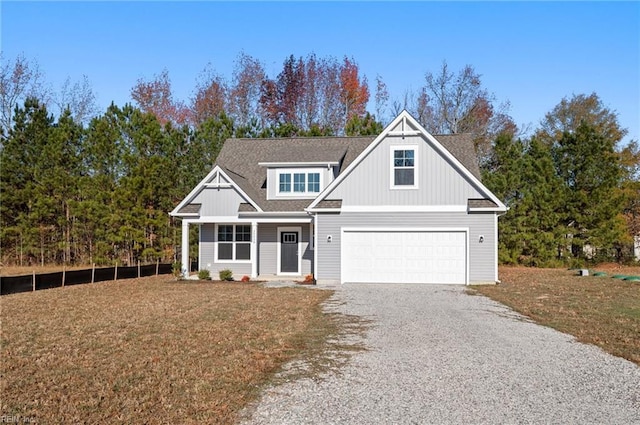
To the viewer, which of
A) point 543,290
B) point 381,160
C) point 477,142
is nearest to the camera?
point 543,290

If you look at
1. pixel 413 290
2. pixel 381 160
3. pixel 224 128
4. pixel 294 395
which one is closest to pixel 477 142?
pixel 224 128

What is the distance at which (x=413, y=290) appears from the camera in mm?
16703

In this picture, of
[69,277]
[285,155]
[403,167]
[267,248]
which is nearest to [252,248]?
[267,248]

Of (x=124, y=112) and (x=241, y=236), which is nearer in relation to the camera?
(x=241, y=236)

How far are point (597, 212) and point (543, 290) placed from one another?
13.1m

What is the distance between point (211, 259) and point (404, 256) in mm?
8155

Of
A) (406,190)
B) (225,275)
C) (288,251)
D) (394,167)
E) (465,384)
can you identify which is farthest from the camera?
(288,251)

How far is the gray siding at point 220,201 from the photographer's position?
21.3 m

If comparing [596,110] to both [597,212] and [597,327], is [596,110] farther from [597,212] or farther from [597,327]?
[597,327]

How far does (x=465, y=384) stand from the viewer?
20.1 ft

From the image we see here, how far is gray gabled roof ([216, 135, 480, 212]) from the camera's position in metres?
21.6

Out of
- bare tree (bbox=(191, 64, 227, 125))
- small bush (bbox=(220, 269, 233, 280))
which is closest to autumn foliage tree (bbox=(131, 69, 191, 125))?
bare tree (bbox=(191, 64, 227, 125))

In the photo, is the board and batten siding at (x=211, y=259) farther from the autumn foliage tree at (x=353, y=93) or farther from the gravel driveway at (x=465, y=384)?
the autumn foliage tree at (x=353, y=93)

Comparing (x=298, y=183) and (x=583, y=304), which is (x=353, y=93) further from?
(x=583, y=304)
